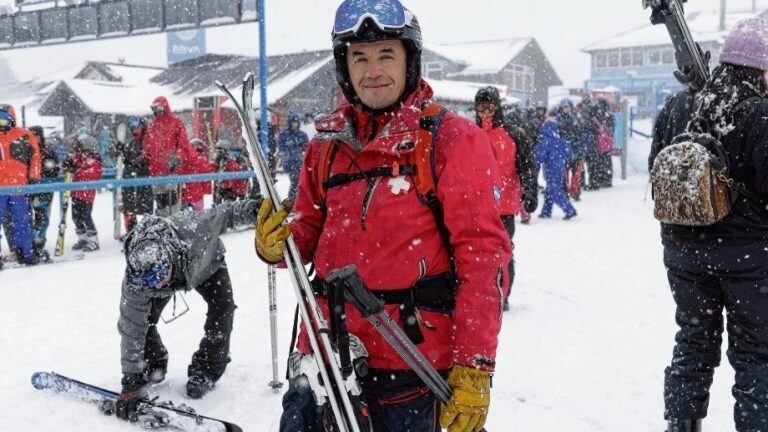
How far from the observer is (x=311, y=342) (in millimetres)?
2264

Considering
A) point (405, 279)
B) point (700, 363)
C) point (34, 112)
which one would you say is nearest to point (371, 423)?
point (405, 279)

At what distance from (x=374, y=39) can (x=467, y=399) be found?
117 centimetres

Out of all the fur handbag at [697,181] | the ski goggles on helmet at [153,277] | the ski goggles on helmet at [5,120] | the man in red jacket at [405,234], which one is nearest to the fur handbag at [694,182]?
the fur handbag at [697,181]

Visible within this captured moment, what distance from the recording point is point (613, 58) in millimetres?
46312

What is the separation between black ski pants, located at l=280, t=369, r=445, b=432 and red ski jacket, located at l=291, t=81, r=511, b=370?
0.21 ft

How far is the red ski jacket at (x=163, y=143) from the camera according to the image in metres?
9.92

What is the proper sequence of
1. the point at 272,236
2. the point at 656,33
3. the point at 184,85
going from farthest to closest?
the point at 656,33, the point at 184,85, the point at 272,236

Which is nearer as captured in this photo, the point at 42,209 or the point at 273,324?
the point at 273,324

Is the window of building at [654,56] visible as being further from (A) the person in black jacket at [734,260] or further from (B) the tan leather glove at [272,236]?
(B) the tan leather glove at [272,236]

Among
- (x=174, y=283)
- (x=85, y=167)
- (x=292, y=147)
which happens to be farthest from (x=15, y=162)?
(x=174, y=283)

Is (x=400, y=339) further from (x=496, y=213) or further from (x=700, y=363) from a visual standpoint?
(x=700, y=363)

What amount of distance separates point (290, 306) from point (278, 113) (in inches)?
852

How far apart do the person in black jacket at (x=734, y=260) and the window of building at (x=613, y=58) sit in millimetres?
46398

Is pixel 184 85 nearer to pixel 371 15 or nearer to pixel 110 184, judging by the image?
pixel 110 184
